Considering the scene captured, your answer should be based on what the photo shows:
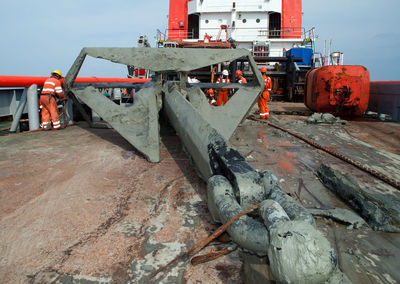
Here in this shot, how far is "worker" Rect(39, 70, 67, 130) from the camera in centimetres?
526

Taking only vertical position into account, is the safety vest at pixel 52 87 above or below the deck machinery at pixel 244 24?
below

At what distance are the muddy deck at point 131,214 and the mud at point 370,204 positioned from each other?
7 centimetres

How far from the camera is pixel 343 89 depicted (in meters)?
6.99

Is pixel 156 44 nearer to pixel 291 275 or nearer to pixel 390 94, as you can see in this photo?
pixel 390 94

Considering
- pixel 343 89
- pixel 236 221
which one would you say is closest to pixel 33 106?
pixel 236 221

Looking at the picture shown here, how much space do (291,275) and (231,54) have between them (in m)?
3.50

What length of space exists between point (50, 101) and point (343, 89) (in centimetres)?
659

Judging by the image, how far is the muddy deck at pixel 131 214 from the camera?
4.75 ft

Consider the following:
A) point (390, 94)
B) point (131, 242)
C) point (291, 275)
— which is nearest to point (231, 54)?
point (131, 242)

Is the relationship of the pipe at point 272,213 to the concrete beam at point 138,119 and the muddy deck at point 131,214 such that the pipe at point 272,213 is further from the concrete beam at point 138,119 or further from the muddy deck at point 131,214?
the concrete beam at point 138,119

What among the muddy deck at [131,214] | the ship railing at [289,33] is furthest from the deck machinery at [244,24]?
the muddy deck at [131,214]

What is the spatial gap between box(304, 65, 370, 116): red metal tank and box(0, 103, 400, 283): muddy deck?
10.7 feet

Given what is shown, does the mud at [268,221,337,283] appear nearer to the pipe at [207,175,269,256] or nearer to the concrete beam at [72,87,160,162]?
the pipe at [207,175,269,256]

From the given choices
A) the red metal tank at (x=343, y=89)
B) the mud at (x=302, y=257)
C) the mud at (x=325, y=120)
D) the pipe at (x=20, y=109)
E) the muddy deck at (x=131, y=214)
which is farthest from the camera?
the red metal tank at (x=343, y=89)
